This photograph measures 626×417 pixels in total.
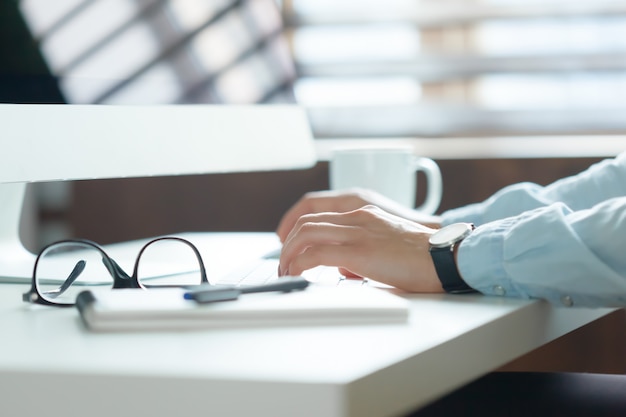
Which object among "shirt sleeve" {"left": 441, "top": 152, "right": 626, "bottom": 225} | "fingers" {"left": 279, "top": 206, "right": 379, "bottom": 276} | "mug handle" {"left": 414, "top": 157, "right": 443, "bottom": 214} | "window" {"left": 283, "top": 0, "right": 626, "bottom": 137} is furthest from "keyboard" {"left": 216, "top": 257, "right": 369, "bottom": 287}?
"window" {"left": 283, "top": 0, "right": 626, "bottom": 137}

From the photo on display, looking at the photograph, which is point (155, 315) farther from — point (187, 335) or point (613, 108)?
point (613, 108)

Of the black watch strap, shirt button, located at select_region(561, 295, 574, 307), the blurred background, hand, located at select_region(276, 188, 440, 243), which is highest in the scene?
the blurred background

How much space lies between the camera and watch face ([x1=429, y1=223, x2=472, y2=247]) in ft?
2.28

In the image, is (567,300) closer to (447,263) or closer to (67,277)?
(447,263)

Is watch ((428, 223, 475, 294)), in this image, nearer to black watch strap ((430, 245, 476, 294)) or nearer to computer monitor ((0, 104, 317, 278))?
black watch strap ((430, 245, 476, 294))

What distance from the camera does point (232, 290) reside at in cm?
56

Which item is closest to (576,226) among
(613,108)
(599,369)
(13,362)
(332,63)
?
(13,362)

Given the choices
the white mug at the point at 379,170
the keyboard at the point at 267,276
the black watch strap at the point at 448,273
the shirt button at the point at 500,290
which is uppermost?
the white mug at the point at 379,170

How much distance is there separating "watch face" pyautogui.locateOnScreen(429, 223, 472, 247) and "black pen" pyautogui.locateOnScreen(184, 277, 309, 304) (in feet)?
0.48

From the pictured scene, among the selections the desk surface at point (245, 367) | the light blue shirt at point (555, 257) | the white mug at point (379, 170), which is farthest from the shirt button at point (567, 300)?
the white mug at point (379, 170)

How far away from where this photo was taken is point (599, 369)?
1.30m

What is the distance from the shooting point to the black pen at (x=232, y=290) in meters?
0.54

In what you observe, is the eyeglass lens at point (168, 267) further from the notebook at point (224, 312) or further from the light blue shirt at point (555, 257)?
the light blue shirt at point (555, 257)

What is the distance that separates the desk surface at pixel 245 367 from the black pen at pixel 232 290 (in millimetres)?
38
